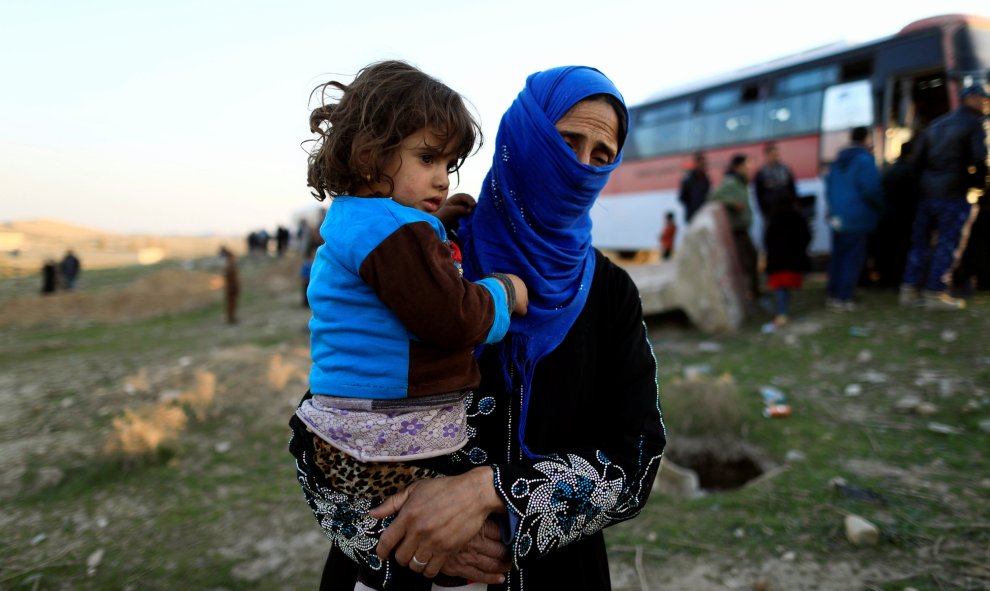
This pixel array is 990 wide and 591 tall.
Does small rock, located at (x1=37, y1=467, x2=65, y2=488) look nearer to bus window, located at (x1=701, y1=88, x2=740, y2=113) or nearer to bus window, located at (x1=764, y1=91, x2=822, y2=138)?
bus window, located at (x1=764, y1=91, x2=822, y2=138)

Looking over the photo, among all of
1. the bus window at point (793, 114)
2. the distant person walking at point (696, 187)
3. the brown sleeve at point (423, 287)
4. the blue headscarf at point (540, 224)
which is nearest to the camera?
the brown sleeve at point (423, 287)

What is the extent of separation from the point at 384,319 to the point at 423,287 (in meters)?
0.11

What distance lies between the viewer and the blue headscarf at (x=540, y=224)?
3.93 ft

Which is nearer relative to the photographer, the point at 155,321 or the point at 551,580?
the point at 551,580

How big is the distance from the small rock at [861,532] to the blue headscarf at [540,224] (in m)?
2.11

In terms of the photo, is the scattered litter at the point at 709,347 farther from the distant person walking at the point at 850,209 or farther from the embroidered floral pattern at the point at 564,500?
the embroidered floral pattern at the point at 564,500

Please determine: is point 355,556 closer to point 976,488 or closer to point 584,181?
point 584,181

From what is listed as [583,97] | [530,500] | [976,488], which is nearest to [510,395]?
[530,500]

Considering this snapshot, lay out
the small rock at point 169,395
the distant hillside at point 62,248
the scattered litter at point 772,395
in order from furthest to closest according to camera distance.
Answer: the distant hillside at point 62,248
the small rock at point 169,395
the scattered litter at point 772,395

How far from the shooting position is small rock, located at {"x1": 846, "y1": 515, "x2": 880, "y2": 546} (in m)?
2.47

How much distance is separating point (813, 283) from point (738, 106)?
363 cm

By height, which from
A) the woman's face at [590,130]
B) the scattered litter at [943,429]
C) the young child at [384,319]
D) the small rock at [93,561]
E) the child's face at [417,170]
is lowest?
the small rock at [93,561]

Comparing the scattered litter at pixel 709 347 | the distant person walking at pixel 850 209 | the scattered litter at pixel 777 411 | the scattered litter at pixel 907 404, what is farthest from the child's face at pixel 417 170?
the distant person walking at pixel 850 209

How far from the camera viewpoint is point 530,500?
105cm
